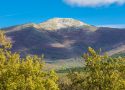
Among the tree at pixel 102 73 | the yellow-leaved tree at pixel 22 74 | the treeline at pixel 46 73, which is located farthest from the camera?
the tree at pixel 102 73

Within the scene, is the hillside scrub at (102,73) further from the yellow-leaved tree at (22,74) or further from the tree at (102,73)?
the yellow-leaved tree at (22,74)

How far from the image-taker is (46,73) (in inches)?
2472

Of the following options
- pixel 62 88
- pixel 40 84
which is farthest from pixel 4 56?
pixel 62 88

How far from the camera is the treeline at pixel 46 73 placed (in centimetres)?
5931

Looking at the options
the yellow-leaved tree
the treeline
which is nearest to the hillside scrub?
the treeline

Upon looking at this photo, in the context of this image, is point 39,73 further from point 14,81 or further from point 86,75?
point 86,75

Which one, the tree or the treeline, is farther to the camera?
the tree

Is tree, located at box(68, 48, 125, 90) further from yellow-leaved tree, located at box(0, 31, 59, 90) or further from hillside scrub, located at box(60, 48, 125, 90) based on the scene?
yellow-leaved tree, located at box(0, 31, 59, 90)

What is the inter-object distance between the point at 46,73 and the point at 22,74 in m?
4.44

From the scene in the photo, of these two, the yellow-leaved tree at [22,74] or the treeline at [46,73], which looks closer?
the yellow-leaved tree at [22,74]

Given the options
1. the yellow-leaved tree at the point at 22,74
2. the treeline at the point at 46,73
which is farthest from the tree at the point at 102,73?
the yellow-leaved tree at the point at 22,74

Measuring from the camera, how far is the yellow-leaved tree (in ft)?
192

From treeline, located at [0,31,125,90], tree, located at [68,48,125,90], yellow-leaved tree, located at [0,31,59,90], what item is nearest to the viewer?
yellow-leaved tree, located at [0,31,59,90]

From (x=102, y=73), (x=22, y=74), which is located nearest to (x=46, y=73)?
(x=22, y=74)
